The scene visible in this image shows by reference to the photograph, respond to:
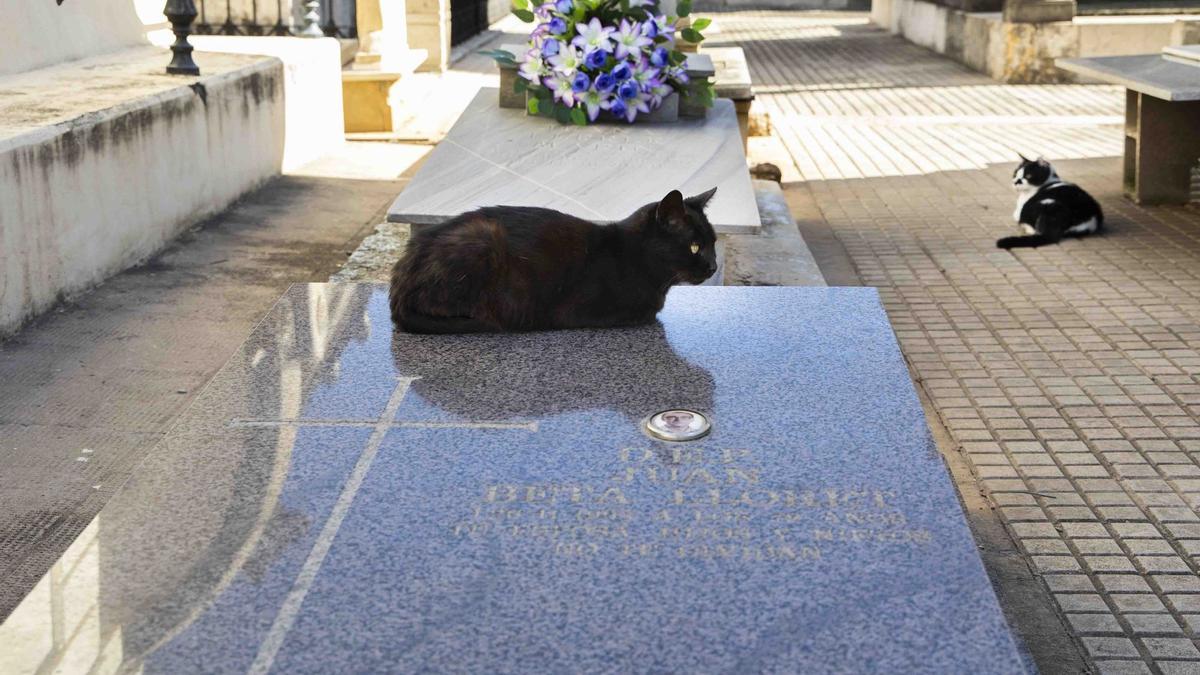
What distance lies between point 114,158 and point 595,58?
7.32 feet

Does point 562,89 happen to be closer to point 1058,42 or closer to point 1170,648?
point 1170,648

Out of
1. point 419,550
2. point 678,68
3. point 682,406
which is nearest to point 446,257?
point 682,406

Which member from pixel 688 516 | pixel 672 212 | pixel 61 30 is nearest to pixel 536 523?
pixel 688 516

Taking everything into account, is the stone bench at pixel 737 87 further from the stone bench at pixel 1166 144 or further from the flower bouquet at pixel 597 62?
the stone bench at pixel 1166 144

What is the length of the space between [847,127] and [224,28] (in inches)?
241

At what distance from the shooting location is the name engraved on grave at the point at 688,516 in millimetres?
2248

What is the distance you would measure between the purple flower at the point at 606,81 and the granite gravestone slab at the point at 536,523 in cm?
290

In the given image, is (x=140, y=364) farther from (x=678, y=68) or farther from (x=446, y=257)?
(x=678, y=68)

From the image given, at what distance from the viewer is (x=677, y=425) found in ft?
9.09

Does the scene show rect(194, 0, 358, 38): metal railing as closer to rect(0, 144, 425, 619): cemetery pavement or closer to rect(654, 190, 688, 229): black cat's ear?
rect(0, 144, 425, 619): cemetery pavement

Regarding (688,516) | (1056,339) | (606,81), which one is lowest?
(1056,339)

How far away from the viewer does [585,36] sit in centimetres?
593

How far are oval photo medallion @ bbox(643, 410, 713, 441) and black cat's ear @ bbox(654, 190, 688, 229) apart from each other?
2.33 feet

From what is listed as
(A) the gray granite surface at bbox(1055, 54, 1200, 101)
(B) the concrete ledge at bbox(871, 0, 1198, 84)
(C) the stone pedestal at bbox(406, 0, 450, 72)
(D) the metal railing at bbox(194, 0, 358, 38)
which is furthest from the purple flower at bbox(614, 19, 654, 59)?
(B) the concrete ledge at bbox(871, 0, 1198, 84)
